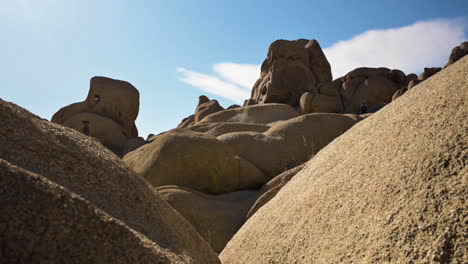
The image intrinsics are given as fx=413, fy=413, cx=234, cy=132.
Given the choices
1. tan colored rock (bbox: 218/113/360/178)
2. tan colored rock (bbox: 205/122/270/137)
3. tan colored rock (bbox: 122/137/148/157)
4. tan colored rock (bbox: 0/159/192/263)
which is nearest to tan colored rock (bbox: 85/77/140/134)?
tan colored rock (bbox: 122/137/148/157)

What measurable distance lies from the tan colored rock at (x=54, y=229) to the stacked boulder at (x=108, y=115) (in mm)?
12789

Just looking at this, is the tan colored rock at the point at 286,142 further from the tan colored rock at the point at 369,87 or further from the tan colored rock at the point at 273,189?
the tan colored rock at the point at 369,87

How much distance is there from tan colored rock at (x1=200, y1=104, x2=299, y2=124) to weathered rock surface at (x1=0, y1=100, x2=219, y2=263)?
34.2 feet

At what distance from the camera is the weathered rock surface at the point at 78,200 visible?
1.13 m

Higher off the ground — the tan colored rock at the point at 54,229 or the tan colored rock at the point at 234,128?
the tan colored rock at the point at 234,128

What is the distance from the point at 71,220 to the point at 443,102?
1.69 metres

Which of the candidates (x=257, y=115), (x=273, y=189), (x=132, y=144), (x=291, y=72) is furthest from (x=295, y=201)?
(x=291, y=72)

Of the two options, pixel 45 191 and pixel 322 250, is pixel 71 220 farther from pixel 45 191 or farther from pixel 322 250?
pixel 322 250

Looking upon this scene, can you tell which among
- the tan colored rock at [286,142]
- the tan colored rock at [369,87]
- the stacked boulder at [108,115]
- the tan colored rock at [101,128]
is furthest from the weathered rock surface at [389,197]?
the tan colored rock at [369,87]

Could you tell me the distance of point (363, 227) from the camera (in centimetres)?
167

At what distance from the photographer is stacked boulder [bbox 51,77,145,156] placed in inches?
550

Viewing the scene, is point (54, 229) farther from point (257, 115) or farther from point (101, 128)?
point (101, 128)

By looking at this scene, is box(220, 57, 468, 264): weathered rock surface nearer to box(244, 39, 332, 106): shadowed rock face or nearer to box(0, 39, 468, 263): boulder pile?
box(0, 39, 468, 263): boulder pile

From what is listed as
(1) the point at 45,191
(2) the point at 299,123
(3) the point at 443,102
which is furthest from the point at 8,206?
(2) the point at 299,123
